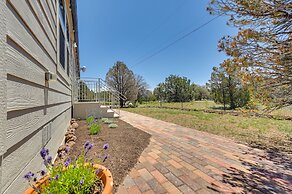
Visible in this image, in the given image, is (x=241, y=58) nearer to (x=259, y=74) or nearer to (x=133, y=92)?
(x=259, y=74)

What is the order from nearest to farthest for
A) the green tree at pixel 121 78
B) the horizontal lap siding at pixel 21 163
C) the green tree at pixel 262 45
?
the horizontal lap siding at pixel 21 163, the green tree at pixel 262 45, the green tree at pixel 121 78

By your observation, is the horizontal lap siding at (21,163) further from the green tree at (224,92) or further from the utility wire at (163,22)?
the green tree at (224,92)

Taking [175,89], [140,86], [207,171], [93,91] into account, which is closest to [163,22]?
[93,91]

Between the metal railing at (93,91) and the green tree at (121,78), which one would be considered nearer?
the metal railing at (93,91)

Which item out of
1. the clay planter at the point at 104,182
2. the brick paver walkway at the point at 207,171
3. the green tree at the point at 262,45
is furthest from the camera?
the green tree at the point at 262,45

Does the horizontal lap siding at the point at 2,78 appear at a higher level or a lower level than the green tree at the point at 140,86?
lower

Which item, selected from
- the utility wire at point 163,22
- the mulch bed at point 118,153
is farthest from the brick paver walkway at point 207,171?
the utility wire at point 163,22

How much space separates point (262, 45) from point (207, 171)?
2.80 meters

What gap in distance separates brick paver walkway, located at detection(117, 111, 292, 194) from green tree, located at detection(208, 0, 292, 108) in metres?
1.50

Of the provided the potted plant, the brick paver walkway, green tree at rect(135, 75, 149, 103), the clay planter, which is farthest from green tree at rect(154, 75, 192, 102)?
the potted plant

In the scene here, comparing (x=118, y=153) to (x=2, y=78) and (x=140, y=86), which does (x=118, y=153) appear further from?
(x=140, y=86)

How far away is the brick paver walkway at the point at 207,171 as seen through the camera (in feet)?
5.96

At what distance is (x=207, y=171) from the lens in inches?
87.0

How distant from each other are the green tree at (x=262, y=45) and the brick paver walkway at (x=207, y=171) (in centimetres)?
150
